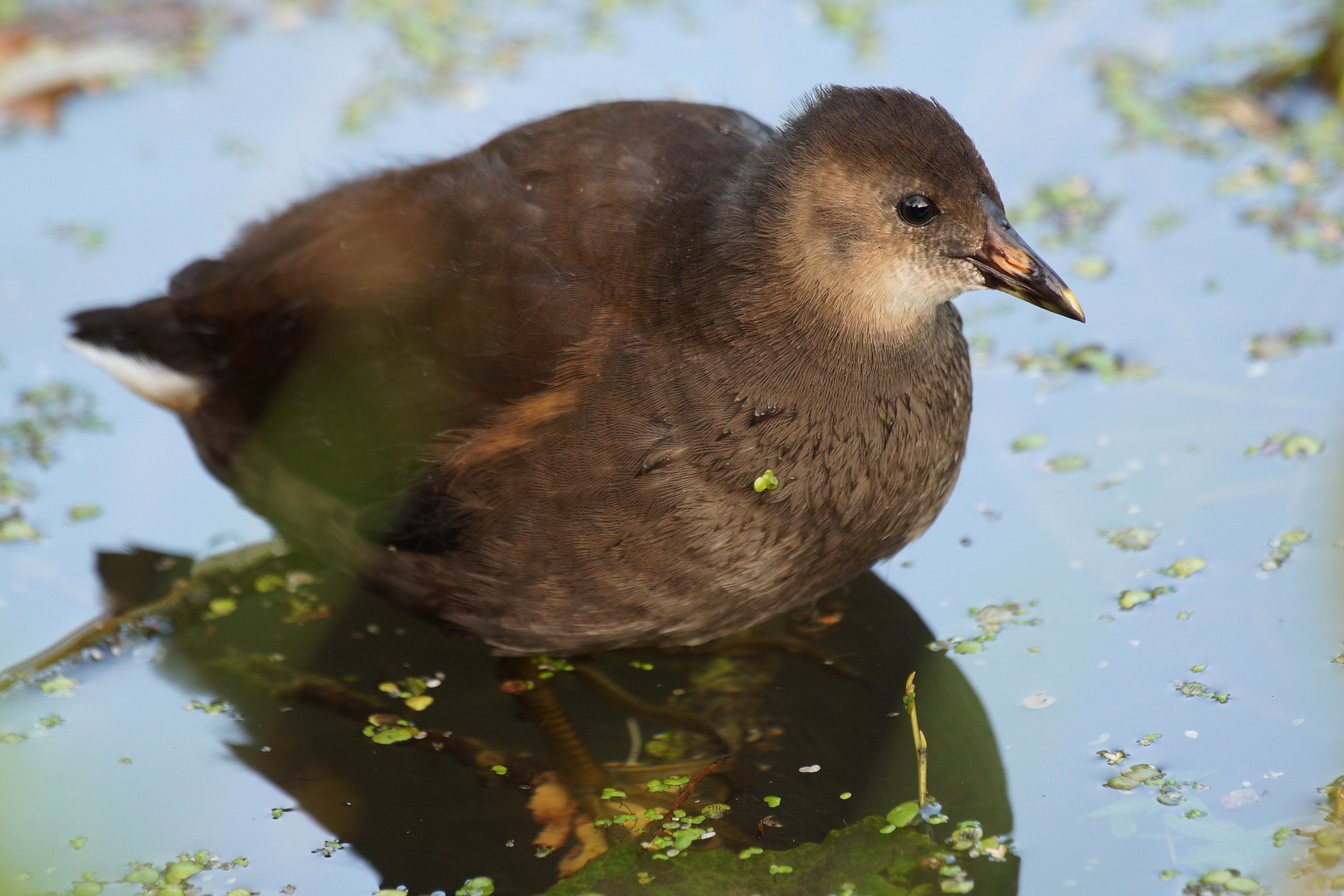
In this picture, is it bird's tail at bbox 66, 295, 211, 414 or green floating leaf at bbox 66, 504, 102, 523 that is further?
green floating leaf at bbox 66, 504, 102, 523

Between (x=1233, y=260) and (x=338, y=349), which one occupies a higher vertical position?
(x=1233, y=260)

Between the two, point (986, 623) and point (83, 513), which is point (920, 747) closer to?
point (986, 623)

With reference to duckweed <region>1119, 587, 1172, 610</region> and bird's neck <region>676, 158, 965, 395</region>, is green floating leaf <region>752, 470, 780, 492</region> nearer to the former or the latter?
bird's neck <region>676, 158, 965, 395</region>

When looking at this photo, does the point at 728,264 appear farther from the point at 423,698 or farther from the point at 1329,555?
the point at 1329,555

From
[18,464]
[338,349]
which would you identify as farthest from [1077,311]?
[18,464]

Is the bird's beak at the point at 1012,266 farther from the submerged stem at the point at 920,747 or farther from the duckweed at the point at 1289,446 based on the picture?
the duckweed at the point at 1289,446

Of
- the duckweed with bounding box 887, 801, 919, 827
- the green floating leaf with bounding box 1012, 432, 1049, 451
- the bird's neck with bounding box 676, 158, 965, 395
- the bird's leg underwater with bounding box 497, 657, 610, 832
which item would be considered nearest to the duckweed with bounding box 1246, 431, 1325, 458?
the green floating leaf with bounding box 1012, 432, 1049, 451

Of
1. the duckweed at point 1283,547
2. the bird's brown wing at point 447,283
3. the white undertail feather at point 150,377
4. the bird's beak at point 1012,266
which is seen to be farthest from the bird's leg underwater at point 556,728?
the duckweed at point 1283,547

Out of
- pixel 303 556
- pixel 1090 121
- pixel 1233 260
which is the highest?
pixel 1090 121
